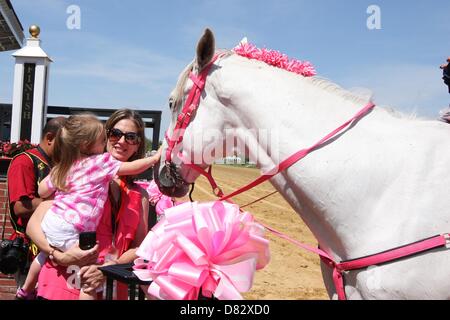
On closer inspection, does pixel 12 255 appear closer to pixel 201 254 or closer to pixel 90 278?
pixel 90 278

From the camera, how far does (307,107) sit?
76.2 inches

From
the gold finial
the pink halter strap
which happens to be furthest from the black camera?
the gold finial

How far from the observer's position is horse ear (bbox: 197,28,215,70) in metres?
2.11

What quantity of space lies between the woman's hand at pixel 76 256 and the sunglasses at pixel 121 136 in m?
0.79

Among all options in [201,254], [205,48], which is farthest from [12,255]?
[205,48]

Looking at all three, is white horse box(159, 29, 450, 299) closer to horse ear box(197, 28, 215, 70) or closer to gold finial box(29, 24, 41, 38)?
horse ear box(197, 28, 215, 70)

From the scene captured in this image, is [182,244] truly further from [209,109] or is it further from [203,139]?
[209,109]

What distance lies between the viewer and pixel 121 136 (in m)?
2.64

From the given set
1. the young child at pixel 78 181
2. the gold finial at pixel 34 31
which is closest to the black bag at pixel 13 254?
the young child at pixel 78 181

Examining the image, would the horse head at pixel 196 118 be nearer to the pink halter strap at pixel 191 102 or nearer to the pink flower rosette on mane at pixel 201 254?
the pink halter strap at pixel 191 102

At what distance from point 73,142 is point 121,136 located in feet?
1.33

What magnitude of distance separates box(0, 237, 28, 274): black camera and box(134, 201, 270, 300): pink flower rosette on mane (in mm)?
1473

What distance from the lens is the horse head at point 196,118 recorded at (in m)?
2.16
